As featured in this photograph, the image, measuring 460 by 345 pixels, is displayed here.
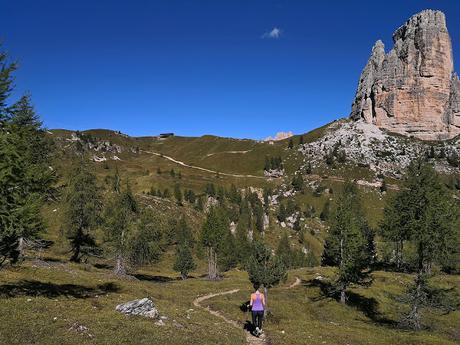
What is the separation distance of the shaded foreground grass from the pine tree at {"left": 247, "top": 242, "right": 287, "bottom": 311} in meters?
3.90

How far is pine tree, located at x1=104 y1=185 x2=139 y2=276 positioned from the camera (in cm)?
5778

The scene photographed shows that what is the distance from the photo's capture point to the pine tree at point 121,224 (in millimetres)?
57781

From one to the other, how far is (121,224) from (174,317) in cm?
3301

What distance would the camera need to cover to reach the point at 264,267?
139ft

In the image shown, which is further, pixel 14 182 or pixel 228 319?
pixel 228 319

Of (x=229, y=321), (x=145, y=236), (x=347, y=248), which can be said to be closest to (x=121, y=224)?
(x=145, y=236)

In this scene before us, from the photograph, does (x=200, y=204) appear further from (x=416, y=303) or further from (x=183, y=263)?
(x=416, y=303)

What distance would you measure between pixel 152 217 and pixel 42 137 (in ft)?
68.6

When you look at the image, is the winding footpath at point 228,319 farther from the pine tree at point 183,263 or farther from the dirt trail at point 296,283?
the pine tree at point 183,263

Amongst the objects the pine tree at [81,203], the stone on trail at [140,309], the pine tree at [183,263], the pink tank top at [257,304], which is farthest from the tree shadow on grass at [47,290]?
A: the pine tree at [183,263]

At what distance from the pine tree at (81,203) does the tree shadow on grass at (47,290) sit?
24174mm

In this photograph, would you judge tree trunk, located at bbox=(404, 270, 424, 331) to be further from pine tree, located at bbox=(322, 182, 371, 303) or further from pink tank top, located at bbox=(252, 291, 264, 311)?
pink tank top, located at bbox=(252, 291, 264, 311)

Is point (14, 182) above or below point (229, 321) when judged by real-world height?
above

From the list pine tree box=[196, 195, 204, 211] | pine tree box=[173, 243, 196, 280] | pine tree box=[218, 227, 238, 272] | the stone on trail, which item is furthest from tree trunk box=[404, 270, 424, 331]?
pine tree box=[196, 195, 204, 211]
